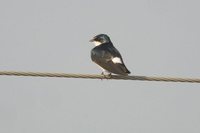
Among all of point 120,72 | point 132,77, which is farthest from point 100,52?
point 132,77

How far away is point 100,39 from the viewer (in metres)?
14.5

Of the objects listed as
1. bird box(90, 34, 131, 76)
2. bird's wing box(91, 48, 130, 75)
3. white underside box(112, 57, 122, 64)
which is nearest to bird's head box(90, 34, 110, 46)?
bird box(90, 34, 131, 76)

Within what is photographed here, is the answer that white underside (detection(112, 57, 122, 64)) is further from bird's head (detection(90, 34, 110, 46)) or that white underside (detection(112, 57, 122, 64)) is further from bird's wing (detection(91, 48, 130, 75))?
bird's head (detection(90, 34, 110, 46))

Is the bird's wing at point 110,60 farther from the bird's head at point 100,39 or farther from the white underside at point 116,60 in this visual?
the bird's head at point 100,39

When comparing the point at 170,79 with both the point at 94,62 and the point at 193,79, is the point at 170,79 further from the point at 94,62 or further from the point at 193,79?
the point at 94,62

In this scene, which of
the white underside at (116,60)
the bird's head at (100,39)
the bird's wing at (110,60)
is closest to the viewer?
the bird's wing at (110,60)

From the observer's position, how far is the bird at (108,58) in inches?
471

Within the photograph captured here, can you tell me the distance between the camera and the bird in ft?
39.2

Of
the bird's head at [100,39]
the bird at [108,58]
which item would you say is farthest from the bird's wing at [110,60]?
the bird's head at [100,39]

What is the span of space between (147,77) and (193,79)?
0.61 meters

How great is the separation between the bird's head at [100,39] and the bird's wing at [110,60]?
963mm

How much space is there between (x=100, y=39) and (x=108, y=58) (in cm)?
192

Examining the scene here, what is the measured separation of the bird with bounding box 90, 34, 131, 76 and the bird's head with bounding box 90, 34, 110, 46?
0.04 meters

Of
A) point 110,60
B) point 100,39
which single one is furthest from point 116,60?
point 100,39
